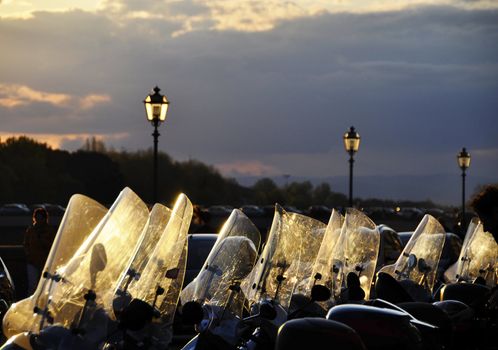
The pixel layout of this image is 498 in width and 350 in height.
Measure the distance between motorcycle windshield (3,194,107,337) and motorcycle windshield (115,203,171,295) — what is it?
15.1 inches

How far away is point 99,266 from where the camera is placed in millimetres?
8203

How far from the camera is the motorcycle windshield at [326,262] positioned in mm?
10922

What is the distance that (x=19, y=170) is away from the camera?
12706 cm

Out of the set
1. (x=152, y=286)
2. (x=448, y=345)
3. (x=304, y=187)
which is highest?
(x=152, y=286)

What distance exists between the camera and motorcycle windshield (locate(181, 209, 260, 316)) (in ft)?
31.1

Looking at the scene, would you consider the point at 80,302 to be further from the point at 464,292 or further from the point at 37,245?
the point at 37,245

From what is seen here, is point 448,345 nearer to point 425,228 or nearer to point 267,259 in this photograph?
point 267,259

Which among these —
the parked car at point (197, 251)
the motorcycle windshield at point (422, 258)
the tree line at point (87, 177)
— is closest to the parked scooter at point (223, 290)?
the motorcycle windshield at point (422, 258)

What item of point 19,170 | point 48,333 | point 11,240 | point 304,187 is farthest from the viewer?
point 304,187

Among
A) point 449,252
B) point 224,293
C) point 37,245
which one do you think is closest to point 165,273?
point 224,293

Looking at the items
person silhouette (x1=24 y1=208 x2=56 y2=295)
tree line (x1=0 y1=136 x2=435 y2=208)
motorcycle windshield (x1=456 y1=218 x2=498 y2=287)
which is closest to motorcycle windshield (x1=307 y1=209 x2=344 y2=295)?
motorcycle windshield (x1=456 y1=218 x2=498 y2=287)

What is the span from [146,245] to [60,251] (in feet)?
2.89

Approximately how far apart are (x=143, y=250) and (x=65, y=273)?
93 centimetres

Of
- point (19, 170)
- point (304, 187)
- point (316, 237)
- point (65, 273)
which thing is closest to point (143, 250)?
point (65, 273)
